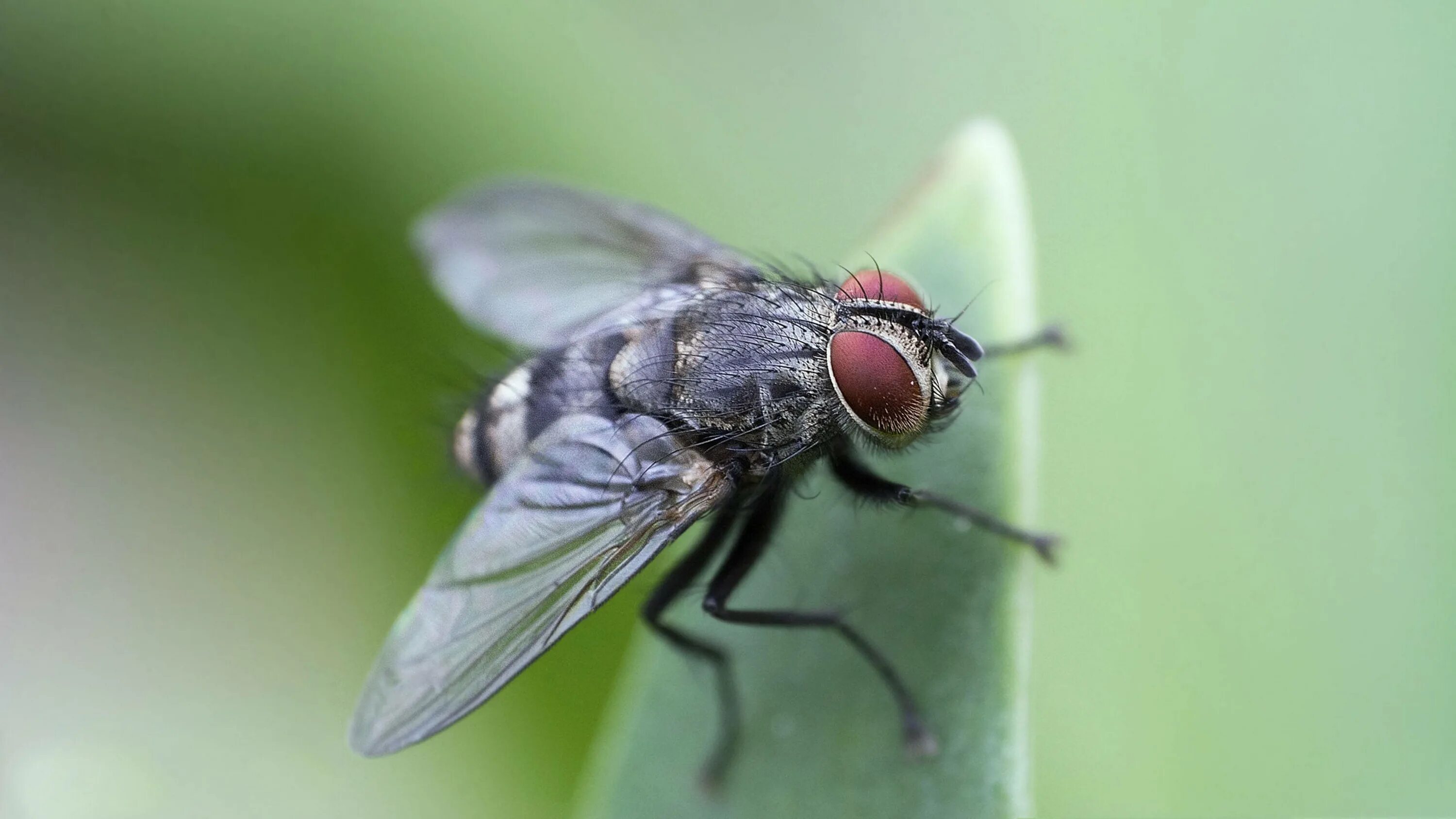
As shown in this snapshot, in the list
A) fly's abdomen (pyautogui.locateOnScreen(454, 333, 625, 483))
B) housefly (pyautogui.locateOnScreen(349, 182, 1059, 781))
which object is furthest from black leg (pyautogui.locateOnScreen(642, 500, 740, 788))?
fly's abdomen (pyautogui.locateOnScreen(454, 333, 625, 483))

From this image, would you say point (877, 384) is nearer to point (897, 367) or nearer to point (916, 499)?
point (897, 367)

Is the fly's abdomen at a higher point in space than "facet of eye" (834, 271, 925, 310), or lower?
lower

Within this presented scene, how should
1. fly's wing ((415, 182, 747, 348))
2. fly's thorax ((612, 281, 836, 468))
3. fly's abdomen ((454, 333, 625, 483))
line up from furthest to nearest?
fly's wing ((415, 182, 747, 348)), fly's abdomen ((454, 333, 625, 483)), fly's thorax ((612, 281, 836, 468))

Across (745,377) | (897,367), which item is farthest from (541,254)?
(897,367)

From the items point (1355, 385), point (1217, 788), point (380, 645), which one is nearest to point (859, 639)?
point (1217, 788)

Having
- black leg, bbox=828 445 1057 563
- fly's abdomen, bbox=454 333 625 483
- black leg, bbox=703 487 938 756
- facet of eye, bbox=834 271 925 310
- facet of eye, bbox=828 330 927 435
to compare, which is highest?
facet of eye, bbox=834 271 925 310

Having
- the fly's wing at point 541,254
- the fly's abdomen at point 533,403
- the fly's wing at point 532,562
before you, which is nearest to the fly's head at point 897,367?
the fly's wing at point 532,562

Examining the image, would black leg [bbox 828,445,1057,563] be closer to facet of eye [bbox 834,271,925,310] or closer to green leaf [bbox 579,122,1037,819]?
green leaf [bbox 579,122,1037,819]
